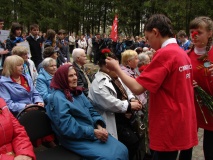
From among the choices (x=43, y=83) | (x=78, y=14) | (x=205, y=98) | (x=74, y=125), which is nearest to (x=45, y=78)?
(x=43, y=83)

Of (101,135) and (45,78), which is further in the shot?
(45,78)

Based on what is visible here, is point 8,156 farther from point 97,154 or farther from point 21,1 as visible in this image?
point 21,1

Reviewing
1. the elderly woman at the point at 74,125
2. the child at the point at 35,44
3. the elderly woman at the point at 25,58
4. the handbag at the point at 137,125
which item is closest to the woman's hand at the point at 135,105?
the handbag at the point at 137,125

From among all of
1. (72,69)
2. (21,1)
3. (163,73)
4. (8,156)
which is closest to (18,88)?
(72,69)

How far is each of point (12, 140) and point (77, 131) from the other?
68cm

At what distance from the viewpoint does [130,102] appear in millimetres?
3553

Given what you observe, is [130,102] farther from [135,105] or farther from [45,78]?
[45,78]

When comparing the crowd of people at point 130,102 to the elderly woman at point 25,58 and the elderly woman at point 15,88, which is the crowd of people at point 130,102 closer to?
the elderly woman at point 15,88

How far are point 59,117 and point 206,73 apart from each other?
1.62 m

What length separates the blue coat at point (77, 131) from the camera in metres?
2.88

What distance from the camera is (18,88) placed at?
390 centimetres

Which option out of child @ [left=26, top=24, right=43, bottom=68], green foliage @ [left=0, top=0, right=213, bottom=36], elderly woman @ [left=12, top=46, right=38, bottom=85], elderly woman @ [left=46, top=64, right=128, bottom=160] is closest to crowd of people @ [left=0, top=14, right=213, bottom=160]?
elderly woman @ [left=46, top=64, right=128, bottom=160]

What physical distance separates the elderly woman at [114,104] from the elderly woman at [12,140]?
110 cm

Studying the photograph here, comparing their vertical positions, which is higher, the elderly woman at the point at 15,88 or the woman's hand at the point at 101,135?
the elderly woman at the point at 15,88
